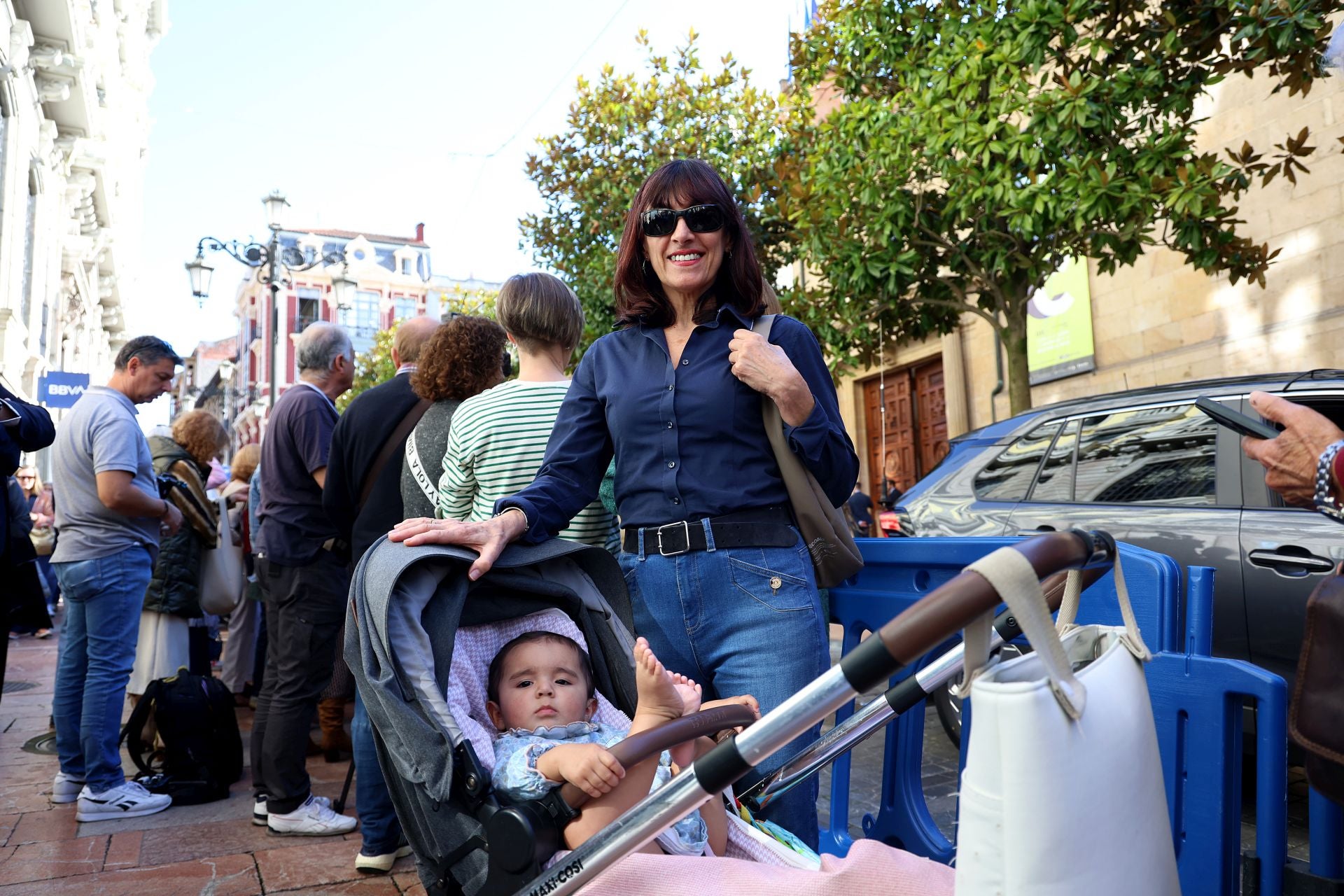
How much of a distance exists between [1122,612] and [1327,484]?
0.75 meters

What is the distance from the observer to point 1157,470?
457 cm

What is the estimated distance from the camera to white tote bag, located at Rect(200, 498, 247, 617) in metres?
5.96

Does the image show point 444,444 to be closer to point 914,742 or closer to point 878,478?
point 914,742

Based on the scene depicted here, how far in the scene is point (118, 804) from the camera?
455 cm

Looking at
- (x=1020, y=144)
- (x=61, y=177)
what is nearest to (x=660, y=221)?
(x=1020, y=144)

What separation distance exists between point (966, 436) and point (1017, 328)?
448cm

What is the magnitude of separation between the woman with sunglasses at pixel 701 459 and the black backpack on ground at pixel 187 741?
11.1ft

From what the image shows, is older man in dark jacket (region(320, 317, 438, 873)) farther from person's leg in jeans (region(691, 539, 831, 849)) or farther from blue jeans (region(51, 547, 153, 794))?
person's leg in jeans (region(691, 539, 831, 849))

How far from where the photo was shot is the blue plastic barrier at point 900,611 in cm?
246

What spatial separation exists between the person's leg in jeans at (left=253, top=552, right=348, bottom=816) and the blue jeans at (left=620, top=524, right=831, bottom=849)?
2.46m

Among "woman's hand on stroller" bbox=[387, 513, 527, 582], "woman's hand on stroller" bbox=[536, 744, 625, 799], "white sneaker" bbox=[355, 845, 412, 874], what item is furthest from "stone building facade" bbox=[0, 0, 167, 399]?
"woman's hand on stroller" bbox=[536, 744, 625, 799]

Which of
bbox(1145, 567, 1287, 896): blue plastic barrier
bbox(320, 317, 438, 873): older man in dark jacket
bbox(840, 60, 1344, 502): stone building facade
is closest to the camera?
bbox(1145, 567, 1287, 896): blue plastic barrier

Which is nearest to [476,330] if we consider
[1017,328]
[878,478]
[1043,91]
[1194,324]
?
[1043,91]

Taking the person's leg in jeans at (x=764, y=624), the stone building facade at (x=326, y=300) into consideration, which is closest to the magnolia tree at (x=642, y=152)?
the person's leg in jeans at (x=764, y=624)
